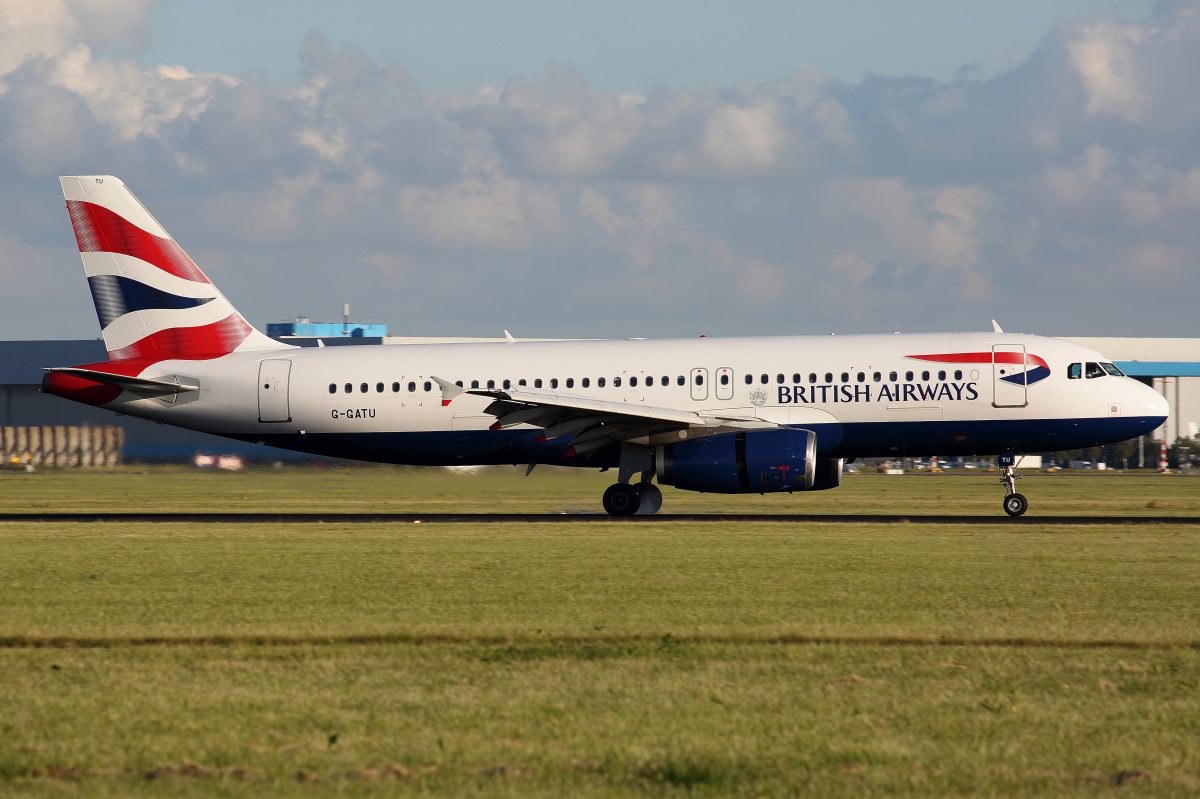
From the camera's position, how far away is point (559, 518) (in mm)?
26844

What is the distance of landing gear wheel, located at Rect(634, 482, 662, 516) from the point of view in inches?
1101

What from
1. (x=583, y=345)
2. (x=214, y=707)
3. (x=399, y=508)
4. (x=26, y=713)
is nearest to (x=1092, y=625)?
(x=214, y=707)

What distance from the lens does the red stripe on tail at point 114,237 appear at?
96.9 ft

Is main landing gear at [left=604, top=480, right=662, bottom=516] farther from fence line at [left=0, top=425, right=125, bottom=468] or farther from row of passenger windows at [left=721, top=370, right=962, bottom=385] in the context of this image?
fence line at [left=0, top=425, right=125, bottom=468]

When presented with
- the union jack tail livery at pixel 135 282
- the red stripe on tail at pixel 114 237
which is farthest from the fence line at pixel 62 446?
the red stripe on tail at pixel 114 237

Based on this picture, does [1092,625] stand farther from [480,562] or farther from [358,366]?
[358,366]

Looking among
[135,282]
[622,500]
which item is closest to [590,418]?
[622,500]

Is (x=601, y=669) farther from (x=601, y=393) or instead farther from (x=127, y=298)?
A: (x=127, y=298)

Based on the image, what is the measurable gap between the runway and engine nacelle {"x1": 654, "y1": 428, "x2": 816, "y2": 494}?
0.78 metres

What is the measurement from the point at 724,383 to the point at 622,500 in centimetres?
359

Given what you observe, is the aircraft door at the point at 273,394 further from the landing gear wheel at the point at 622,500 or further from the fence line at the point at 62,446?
the fence line at the point at 62,446

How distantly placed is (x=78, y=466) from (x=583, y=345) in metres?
34.2

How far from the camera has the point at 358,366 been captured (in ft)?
97.0

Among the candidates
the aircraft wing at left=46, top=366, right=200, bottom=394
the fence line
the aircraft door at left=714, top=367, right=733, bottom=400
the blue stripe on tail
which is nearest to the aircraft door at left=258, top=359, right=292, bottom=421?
the aircraft wing at left=46, top=366, right=200, bottom=394
